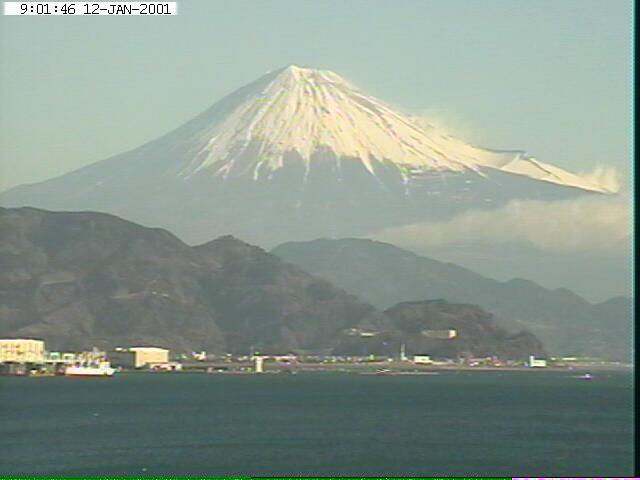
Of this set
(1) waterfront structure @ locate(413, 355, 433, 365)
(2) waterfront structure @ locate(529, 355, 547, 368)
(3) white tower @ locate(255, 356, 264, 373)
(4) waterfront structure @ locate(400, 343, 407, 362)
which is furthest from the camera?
(2) waterfront structure @ locate(529, 355, 547, 368)

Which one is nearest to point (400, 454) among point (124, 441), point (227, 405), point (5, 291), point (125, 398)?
point (124, 441)

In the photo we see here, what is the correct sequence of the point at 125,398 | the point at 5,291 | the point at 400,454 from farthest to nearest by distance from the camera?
the point at 5,291 < the point at 125,398 < the point at 400,454

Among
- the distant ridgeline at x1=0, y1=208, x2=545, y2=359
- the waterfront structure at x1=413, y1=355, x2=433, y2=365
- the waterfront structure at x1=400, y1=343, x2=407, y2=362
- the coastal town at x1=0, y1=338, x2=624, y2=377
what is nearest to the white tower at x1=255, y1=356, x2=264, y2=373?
the coastal town at x1=0, y1=338, x2=624, y2=377

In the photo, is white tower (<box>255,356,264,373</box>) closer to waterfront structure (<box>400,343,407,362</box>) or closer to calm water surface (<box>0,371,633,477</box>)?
waterfront structure (<box>400,343,407,362</box>)

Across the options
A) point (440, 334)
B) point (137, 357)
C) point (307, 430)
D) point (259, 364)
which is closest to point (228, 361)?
point (259, 364)

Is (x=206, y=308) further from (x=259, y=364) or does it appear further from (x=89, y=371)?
(x=89, y=371)

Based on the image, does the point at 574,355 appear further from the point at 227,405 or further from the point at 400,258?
the point at 227,405
